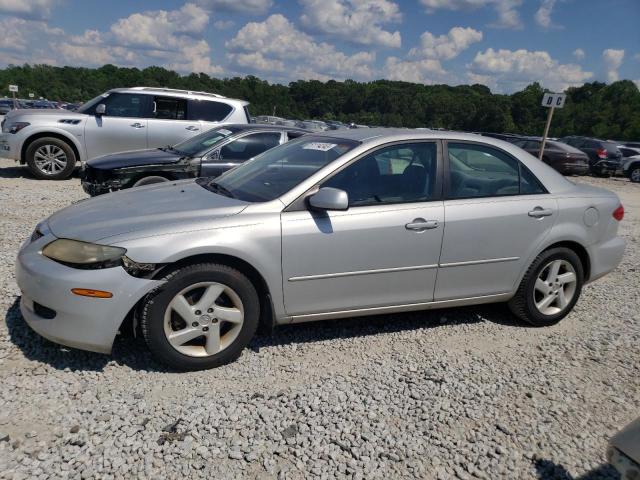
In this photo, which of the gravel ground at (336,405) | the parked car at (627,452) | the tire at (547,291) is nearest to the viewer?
the parked car at (627,452)

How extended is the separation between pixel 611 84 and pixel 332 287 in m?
74.0

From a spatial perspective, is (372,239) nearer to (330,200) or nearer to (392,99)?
(330,200)

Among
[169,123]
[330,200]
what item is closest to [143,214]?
[330,200]

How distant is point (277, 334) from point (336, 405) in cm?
103

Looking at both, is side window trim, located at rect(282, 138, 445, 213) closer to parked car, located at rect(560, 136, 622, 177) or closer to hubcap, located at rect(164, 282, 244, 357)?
hubcap, located at rect(164, 282, 244, 357)

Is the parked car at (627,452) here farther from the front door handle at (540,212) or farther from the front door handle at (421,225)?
the front door handle at (540,212)

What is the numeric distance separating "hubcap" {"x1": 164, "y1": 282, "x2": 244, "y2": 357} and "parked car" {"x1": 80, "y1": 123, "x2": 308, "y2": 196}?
397cm

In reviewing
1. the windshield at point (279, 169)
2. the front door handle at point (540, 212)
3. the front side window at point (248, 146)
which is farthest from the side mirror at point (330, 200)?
the front side window at point (248, 146)

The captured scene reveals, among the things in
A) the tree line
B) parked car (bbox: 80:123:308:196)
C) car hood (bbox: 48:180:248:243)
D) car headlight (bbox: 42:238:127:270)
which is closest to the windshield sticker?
car hood (bbox: 48:180:248:243)

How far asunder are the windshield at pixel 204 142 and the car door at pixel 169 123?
230 centimetres

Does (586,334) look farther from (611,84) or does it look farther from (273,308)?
(611,84)

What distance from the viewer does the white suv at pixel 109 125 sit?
955 centimetres

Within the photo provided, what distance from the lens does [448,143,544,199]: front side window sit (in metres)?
3.90

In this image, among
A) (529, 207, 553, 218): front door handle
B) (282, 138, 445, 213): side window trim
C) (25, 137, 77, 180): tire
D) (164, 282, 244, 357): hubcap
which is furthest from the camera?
(25, 137, 77, 180): tire
